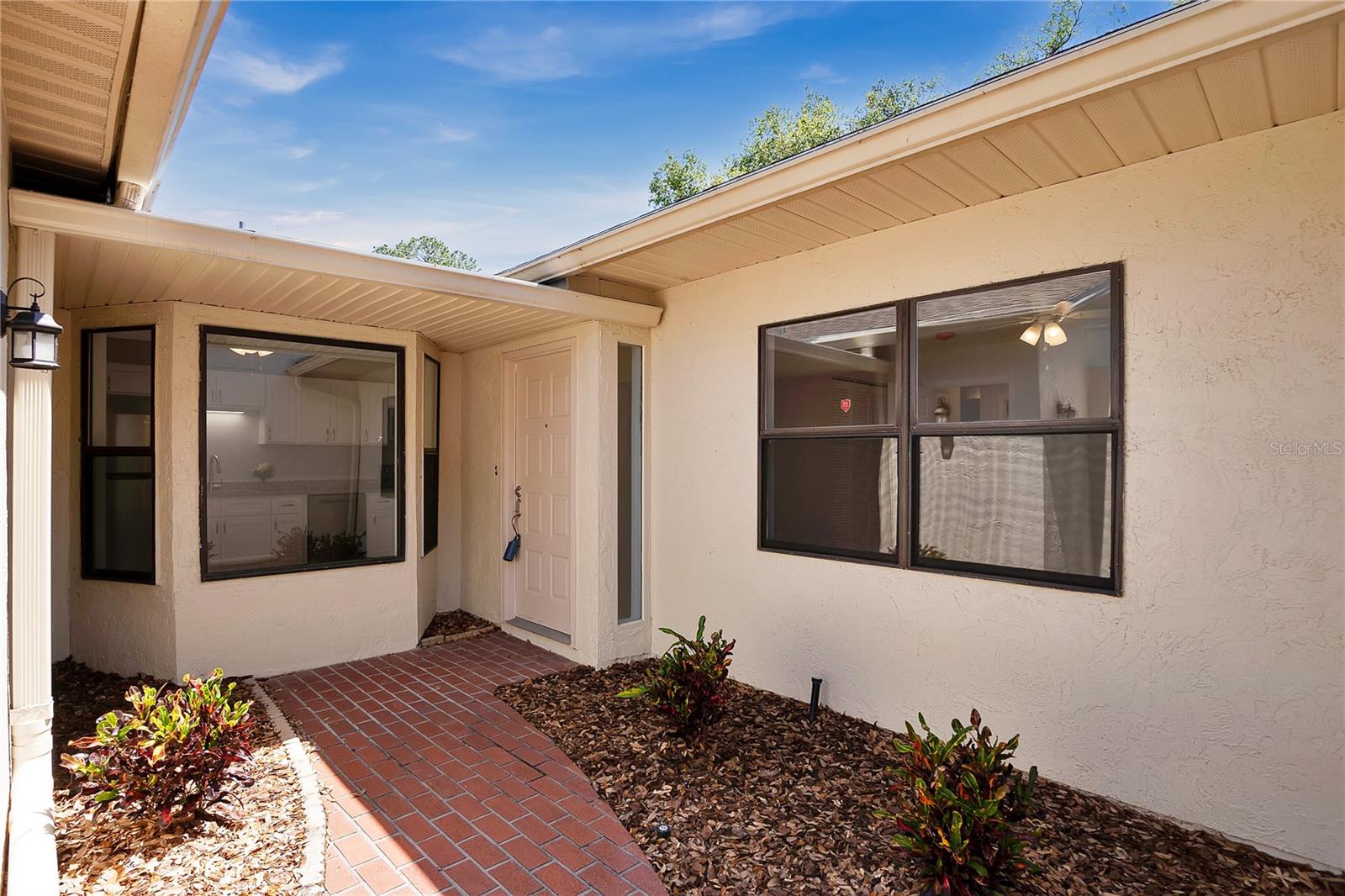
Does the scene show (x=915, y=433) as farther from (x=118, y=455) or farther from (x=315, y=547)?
(x=118, y=455)

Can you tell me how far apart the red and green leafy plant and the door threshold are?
3.11m

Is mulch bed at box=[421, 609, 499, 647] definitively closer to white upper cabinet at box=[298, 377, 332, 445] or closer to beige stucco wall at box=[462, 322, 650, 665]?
beige stucco wall at box=[462, 322, 650, 665]

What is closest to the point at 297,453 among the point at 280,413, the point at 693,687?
the point at 280,413

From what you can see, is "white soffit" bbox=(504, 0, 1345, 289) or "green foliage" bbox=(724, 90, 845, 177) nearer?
"white soffit" bbox=(504, 0, 1345, 289)

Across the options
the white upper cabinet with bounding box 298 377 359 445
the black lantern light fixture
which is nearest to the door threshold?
the white upper cabinet with bounding box 298 377 359 445

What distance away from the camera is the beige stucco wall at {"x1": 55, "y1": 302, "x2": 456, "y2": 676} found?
167 inches

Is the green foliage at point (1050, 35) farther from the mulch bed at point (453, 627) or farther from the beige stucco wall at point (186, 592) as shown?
the beige stucco wall at point (186, 592)

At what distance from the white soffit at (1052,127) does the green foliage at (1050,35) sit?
15.9 m

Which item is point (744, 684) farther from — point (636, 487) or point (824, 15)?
point (824, 15)

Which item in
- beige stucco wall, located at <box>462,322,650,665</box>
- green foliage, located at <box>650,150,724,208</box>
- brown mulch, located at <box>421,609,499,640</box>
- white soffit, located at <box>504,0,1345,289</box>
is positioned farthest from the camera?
green foliage, located at <box>650,150,724,208</box>

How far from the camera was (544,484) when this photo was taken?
17.7 ft

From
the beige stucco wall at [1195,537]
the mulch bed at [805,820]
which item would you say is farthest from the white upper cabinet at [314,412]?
the beige stucco wall at [1195,537]

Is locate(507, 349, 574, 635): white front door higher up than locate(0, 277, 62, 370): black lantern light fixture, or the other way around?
locate(0, 277, 62, 370): black lantern light fixture

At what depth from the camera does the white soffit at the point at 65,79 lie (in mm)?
1895
